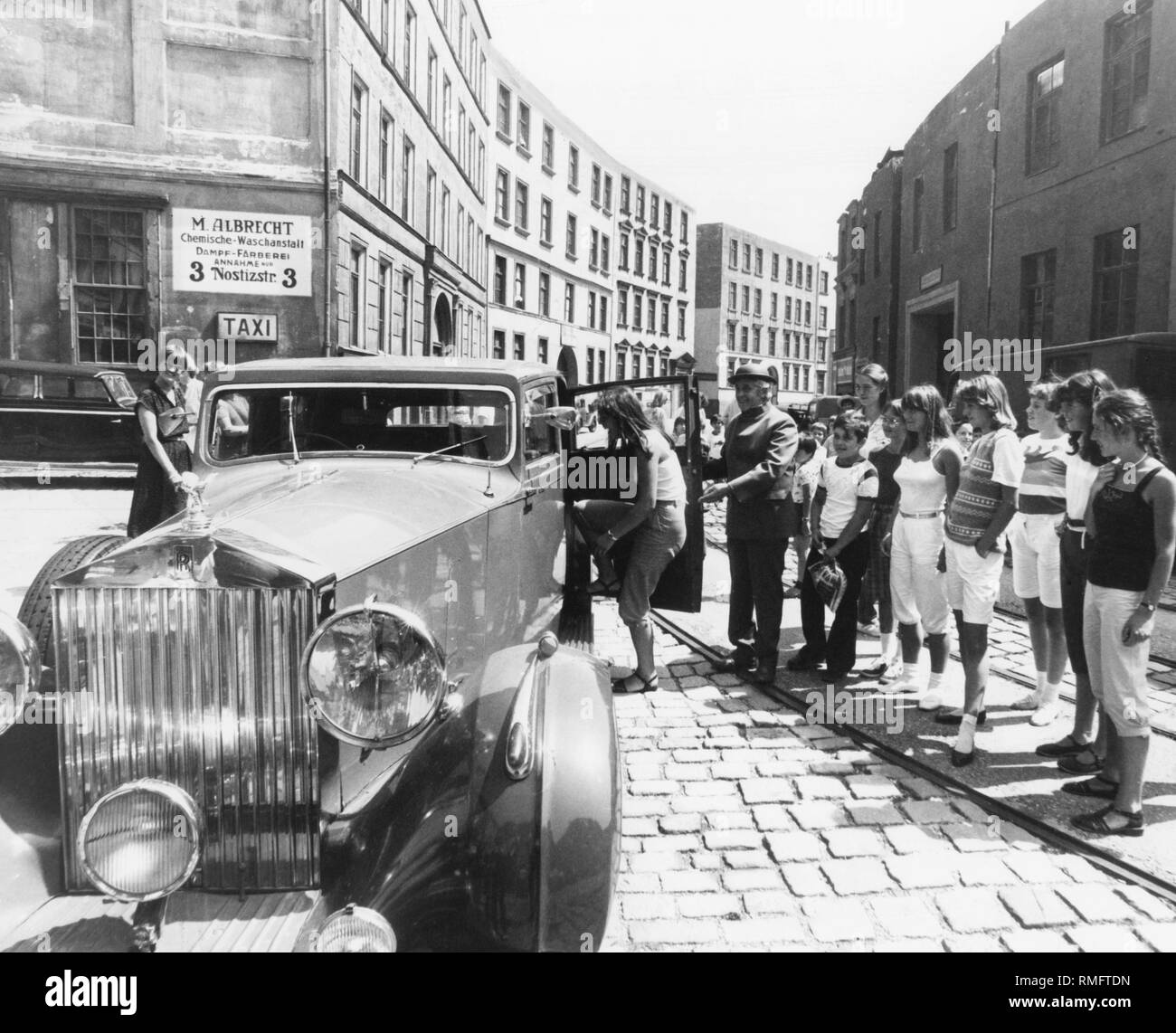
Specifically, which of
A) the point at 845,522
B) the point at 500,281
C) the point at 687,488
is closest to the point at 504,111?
the point at 500,281

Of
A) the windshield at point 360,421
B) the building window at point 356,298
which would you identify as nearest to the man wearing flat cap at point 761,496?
the windshield at point 360,421

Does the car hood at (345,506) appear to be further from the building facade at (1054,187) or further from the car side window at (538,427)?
the building facade at (1054,187)

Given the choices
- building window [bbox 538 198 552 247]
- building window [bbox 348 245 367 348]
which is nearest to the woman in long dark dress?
building window [bbox 348 245 367 348]

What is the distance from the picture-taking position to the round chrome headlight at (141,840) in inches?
76.4

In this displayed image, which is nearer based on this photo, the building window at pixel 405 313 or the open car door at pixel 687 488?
the open car door at pixel 687 488

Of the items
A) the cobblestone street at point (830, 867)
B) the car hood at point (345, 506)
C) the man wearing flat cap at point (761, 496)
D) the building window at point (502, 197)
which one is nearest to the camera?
the car hood at point (345, 506)

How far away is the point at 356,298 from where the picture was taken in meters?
15.8

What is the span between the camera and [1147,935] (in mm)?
2604

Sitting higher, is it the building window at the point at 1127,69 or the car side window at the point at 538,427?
the building window at the point at 1127,69

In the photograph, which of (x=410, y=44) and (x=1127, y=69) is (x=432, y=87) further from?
(x=1127, y=69)

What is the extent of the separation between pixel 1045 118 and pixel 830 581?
11.3 metres

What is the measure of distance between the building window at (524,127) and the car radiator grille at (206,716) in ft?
55.6

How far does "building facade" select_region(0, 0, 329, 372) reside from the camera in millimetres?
11469

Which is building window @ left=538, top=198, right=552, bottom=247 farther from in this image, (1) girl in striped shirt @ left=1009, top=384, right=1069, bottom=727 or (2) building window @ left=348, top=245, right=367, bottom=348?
(1) girl in striped shirt @ left=1009, top=384, right=1069, bottom=727
